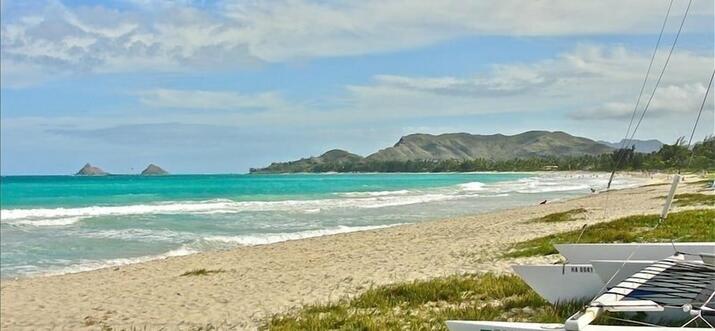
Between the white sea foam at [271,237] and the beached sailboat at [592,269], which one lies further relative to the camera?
the white sea foam at [271,237]

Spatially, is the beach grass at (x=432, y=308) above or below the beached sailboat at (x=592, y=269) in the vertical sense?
below

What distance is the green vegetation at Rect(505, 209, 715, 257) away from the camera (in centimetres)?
1148

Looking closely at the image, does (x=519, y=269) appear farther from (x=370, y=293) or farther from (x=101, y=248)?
(x=101, y=248)

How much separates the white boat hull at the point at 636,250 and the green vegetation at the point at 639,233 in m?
3.75

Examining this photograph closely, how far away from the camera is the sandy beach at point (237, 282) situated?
973cm

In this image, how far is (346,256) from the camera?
15766 mm

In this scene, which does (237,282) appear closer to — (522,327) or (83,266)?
(83,266)

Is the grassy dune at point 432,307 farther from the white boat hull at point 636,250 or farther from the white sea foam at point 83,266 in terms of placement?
the white sea foam at point 83,266

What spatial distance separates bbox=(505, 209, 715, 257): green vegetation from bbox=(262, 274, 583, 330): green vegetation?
3467 millimetres

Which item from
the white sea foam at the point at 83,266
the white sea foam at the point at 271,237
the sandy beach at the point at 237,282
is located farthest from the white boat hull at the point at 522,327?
the white sea foam at the point at 271,237

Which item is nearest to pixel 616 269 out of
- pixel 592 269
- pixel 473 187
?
pixel 592 269

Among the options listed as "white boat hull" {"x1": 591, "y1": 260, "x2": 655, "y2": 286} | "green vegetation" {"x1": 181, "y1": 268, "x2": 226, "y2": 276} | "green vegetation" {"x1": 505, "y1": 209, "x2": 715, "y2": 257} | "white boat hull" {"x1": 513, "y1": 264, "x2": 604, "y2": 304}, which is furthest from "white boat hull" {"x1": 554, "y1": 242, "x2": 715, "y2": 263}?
"green vegetation" {"x1": 181, "y1": 268, "x2": 226, "y2": 276}

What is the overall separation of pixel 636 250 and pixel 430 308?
7.37 ft

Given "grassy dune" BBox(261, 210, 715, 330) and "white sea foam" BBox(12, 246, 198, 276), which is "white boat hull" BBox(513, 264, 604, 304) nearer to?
"grassy dune" BBox(261, 210, 715, 330)
